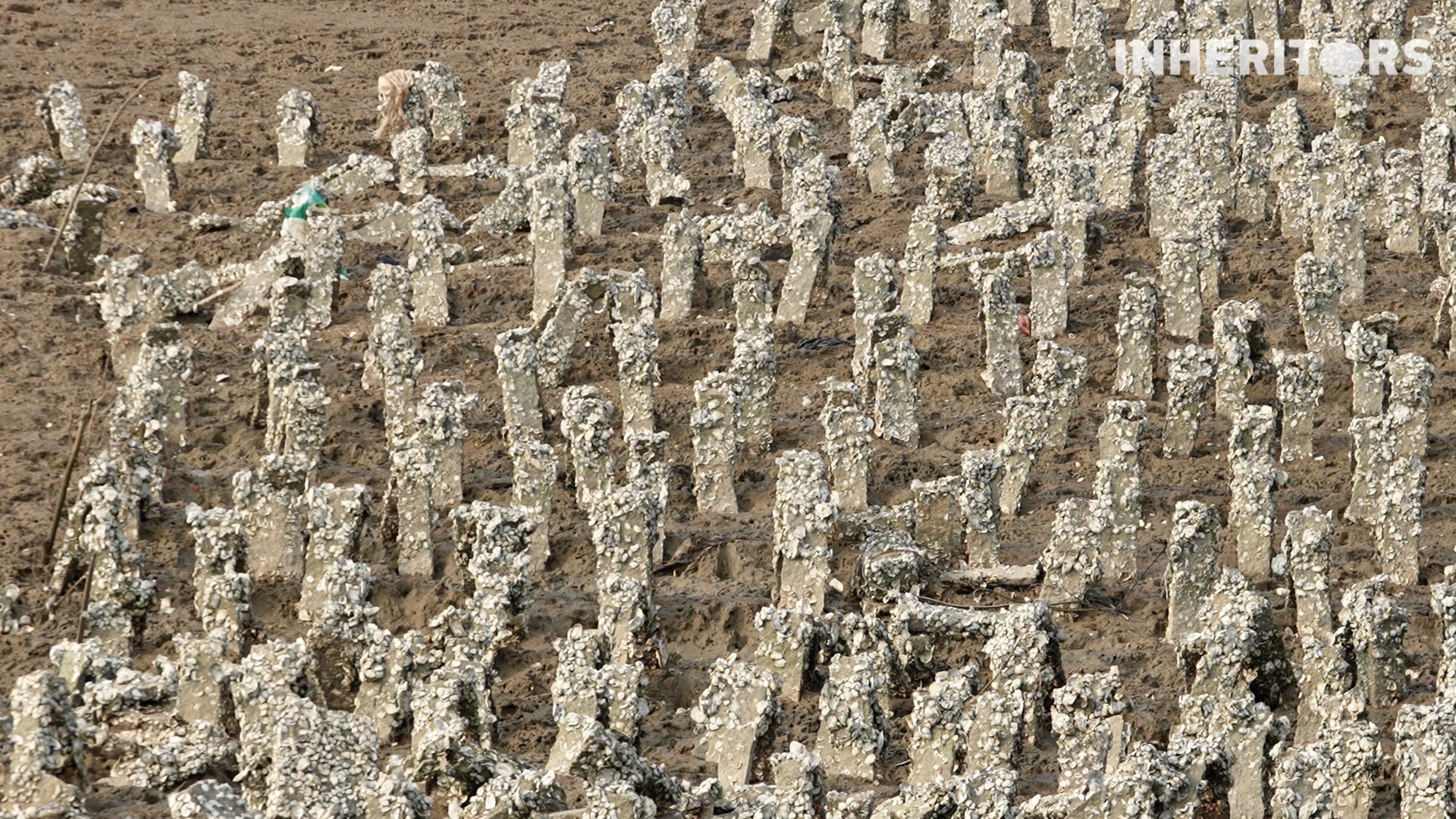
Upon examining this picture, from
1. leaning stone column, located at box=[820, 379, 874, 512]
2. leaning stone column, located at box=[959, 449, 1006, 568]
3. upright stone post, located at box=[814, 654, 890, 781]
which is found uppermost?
leaning stone column, located at box=[820, 379, 874, 512]

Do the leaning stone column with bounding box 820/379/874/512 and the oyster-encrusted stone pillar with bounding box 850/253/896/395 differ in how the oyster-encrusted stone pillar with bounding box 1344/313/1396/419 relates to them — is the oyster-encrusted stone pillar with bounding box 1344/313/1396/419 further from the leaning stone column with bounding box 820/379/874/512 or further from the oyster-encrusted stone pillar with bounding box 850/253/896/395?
the leaning stone column with bounding box 820/379/874/512

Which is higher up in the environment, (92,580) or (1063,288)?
(1063,288)

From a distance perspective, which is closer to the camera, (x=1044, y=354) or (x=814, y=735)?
(x=814, y=735)

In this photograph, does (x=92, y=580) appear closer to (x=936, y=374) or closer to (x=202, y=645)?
(x=202, y=645)

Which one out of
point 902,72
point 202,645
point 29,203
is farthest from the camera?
point 902,72

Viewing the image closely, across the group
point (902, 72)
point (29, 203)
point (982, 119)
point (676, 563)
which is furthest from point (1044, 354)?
point (29, 203)

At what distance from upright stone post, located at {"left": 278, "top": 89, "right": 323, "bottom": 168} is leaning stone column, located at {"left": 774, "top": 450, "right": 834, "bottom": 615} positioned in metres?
3.86

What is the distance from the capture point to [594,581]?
7730 mm

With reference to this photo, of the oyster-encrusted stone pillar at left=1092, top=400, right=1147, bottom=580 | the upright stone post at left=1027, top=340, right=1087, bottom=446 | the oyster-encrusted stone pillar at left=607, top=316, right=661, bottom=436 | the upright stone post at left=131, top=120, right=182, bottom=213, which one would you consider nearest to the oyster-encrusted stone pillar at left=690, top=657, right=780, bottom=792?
the oyster-encrusted stone pillar at left=1092, top=400, right=1147, bottom=580

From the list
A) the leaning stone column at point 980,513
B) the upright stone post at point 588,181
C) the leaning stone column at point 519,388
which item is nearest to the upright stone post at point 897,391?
the leaning stone column at point 980,513

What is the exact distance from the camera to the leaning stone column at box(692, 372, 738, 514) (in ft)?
26.4

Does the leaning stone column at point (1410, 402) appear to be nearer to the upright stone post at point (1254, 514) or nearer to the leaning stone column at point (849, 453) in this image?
the upright stone post at point (1254, 514)

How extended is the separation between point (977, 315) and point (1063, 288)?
303 millimetres

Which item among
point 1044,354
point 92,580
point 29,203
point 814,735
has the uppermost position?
point 29,203
